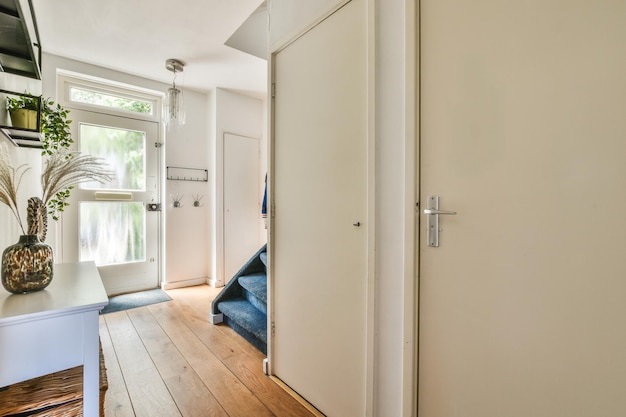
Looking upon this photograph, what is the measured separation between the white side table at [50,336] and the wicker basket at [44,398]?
105mm

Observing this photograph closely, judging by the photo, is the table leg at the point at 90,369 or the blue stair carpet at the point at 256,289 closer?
the table leg at the point at 90,369

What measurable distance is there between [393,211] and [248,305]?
1.85 meters

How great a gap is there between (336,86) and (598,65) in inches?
38.1

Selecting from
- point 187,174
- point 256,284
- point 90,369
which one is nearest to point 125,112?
point 187,174

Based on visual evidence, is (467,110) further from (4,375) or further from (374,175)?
(4,375)

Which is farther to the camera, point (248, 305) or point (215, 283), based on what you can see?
point (215, 283)

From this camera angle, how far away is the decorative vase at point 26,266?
41.6 inches

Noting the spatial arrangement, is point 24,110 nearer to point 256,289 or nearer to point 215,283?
point 256,289

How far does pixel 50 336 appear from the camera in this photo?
0.94 meters

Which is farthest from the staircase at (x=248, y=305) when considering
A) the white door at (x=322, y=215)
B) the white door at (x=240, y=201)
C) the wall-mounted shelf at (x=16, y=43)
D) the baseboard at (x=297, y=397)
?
the wall-mounted shelf at (x=16, y=43)

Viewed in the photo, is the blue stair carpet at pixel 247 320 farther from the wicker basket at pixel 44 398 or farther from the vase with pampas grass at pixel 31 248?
the vase with pampas grass at pixel 31 248

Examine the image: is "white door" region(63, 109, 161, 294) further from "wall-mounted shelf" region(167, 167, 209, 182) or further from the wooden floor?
the wooden floor

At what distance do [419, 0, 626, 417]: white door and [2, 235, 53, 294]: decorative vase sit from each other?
1.48 m

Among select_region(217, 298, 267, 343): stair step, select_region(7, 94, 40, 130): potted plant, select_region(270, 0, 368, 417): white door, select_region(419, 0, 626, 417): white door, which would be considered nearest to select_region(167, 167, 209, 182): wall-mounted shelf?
select_region(217, 298, 267, 343): stair step
